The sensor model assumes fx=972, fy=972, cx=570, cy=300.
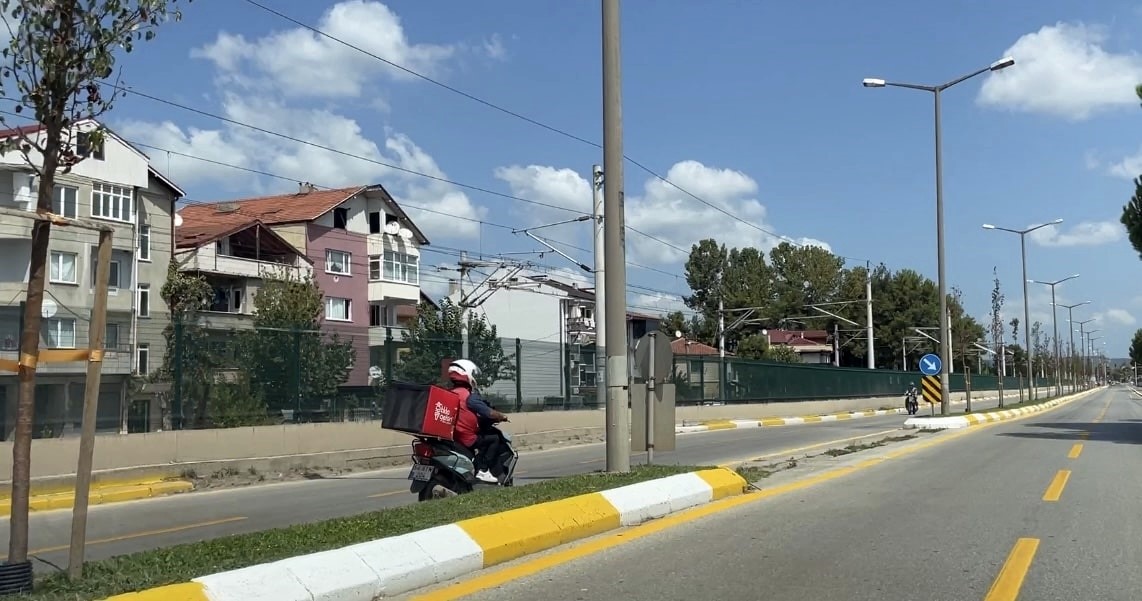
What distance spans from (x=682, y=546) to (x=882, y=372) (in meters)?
59.6

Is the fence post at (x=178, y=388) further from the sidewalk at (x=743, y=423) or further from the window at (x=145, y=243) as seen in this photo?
the window at (x=145, y=243)

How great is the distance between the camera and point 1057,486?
42.1 feet

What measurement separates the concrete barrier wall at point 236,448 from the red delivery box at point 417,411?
752 centimetres

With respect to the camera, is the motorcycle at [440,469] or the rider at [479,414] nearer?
the motorcycle at [440,469]

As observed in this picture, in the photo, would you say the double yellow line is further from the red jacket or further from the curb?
the curb

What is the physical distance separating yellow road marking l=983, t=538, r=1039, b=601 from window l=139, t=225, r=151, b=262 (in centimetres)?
4578

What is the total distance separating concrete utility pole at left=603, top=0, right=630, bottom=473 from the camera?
1202cm

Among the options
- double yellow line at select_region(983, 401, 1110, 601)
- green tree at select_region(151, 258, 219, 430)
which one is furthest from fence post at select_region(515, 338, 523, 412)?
double yellow line at select_region(983, 401, 1110, 601)

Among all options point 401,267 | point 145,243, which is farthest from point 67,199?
point 401,267

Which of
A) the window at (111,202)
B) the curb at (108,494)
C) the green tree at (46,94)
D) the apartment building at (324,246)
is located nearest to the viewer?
the green tree at (46,94)

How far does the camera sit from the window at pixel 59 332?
1584 cm

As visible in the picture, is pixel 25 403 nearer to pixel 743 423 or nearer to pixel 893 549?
pixel 893 549

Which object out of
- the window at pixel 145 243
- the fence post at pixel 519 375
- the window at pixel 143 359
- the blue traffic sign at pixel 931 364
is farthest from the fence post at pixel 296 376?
the window at pixel 145 243

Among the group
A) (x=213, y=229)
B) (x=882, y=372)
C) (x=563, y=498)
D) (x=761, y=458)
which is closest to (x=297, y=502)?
(x=563, y=498)
